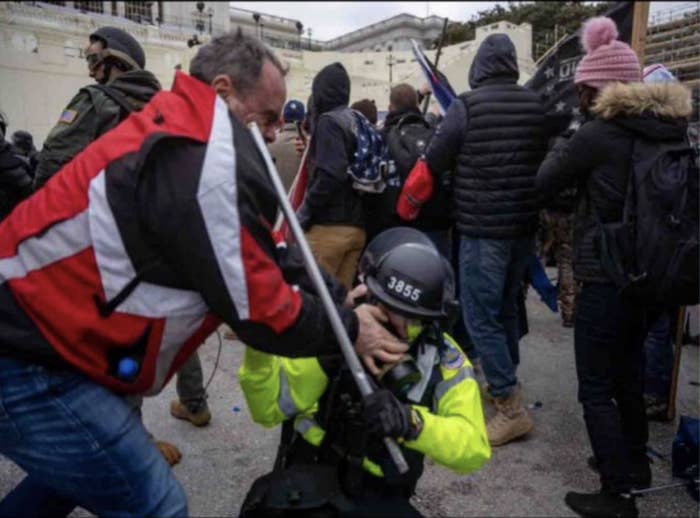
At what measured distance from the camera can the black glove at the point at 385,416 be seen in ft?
5.03

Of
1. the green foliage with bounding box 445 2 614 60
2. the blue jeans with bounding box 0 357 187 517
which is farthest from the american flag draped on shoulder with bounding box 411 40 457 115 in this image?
the green foliage with bounding box 445 2 614 60

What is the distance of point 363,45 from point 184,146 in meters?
43.5

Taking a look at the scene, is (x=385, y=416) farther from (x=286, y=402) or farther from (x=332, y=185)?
(x=332, y=185)

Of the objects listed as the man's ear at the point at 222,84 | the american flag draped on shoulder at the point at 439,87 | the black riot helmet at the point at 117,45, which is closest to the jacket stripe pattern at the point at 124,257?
the man's ear at the point at 222,84

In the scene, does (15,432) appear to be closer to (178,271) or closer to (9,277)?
(9,277)

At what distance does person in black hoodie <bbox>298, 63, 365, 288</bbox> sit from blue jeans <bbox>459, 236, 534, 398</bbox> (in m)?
0.89

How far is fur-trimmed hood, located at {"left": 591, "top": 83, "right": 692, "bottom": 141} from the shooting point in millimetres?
2539

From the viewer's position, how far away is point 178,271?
1467 millimetres

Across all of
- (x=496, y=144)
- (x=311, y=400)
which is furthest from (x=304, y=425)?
(x=496, y=144)

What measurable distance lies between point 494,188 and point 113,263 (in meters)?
2.30

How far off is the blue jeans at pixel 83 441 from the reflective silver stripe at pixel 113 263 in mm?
282

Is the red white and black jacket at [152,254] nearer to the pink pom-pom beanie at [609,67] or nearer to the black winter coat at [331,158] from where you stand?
the pink pom-pom beanie at [609,67]

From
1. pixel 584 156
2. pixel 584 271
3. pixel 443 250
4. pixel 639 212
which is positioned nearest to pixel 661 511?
pixel 584 271

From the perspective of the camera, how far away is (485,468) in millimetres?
3176
